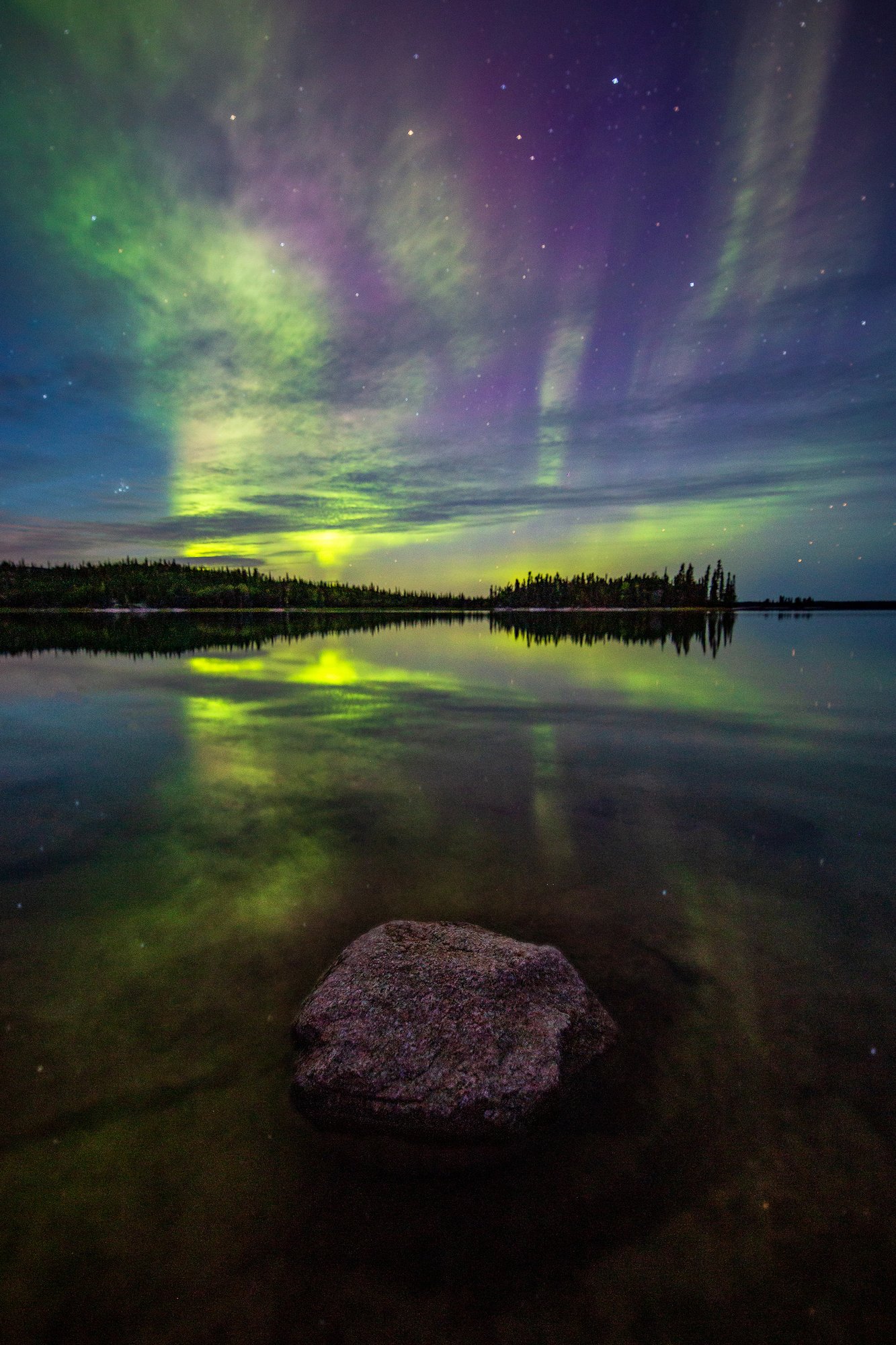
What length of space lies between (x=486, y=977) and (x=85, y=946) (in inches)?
204

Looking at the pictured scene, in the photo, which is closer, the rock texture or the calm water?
the calm water

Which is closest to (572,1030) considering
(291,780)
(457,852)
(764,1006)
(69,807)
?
(764,1006)

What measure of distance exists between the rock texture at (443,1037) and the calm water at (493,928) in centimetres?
31

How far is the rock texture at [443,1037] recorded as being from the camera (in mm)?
4449

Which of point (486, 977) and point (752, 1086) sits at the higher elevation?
point (486, 977)

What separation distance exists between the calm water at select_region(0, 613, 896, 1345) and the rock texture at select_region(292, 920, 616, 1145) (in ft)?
1.02

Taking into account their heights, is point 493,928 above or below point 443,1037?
below

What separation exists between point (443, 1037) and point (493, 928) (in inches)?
93.3

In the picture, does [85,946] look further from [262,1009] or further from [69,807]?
[69,807]

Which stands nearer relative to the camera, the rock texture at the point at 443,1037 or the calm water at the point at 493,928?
the calm water at the point at 493,928

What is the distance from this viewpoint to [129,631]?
70.6 meters

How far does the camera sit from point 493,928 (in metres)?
7.18

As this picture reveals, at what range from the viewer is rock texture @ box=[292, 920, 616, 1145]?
14.6 ft

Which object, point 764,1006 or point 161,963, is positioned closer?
point 764,1006
